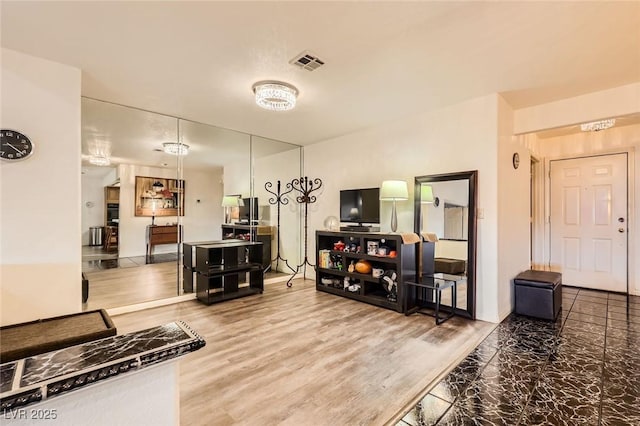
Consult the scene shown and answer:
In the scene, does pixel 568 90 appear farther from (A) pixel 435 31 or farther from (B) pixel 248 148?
(B) pixel 248 148

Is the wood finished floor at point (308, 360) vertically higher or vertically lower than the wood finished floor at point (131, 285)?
lower

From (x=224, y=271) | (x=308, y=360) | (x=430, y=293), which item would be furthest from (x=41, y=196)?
(x=430, y=293)

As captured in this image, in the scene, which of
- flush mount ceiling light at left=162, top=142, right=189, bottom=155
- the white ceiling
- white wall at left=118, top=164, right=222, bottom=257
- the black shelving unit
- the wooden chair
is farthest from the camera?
flush mount ceiling light at left=162, top=142, right=189, bottom=155

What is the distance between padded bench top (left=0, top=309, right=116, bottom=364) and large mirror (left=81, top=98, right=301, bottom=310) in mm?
2708

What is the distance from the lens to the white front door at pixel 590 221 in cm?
455

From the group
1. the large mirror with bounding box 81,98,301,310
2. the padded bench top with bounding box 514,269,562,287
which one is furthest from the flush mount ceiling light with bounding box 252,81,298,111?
the padded bench top with bounding box 514,269,562,287

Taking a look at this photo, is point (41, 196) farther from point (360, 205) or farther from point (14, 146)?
point (360, 205)

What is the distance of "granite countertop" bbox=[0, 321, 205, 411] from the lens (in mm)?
588

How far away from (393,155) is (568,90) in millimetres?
2082

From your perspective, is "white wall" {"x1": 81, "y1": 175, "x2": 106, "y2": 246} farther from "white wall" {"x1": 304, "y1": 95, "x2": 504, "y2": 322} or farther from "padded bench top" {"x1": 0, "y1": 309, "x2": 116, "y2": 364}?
"white wall" {"x1": 304, "y1": 95, "x2": 504, "y2": 322}

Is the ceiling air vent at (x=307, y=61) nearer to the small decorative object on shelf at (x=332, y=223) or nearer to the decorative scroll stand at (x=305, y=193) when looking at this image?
the small decorative object on shelf at (x=332, y=223)

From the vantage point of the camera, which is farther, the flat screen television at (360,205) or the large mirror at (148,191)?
the flat screen television at (360,205)

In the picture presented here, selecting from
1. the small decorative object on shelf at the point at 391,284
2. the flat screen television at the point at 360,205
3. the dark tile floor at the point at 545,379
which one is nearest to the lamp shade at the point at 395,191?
the flat screen television at the point at 360,205

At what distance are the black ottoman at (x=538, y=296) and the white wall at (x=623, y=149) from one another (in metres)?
1.79
